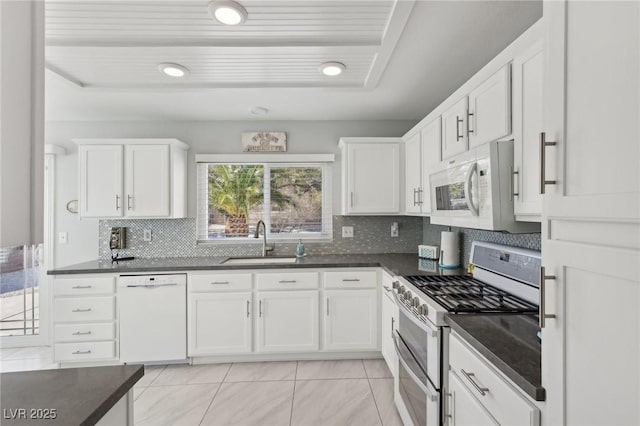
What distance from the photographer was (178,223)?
338cm

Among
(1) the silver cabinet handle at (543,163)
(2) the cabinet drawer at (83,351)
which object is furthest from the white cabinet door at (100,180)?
(1) the silver cabinet handle at (543,163)

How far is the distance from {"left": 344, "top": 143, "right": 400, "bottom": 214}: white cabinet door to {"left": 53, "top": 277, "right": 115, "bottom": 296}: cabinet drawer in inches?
93.0

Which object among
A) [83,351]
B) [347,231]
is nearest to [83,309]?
[83,351]

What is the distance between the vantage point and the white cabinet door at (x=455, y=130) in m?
1.88

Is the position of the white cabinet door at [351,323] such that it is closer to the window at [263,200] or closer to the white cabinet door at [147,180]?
the window at [263,200]

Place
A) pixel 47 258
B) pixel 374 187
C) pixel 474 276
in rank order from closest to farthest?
pixel 474 276 → pixel 374 187 → pixel 47 258

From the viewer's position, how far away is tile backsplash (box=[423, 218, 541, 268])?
180 cm

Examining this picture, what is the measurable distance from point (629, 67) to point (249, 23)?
5.39 feet

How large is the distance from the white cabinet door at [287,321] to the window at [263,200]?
2.73 feet

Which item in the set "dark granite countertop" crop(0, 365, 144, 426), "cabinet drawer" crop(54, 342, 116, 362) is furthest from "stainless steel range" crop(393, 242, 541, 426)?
"cabinet drawer" crop(54, 342, 116, 362)

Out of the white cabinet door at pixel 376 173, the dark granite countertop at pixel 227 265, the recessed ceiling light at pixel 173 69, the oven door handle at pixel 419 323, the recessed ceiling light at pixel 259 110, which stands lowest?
the oven door handle at pixel 419 323

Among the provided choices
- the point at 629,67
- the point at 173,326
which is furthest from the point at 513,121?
the point at 173,326

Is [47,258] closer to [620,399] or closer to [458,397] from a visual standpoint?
[458,397]

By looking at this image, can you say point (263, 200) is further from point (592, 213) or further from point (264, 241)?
point (592, 213)
